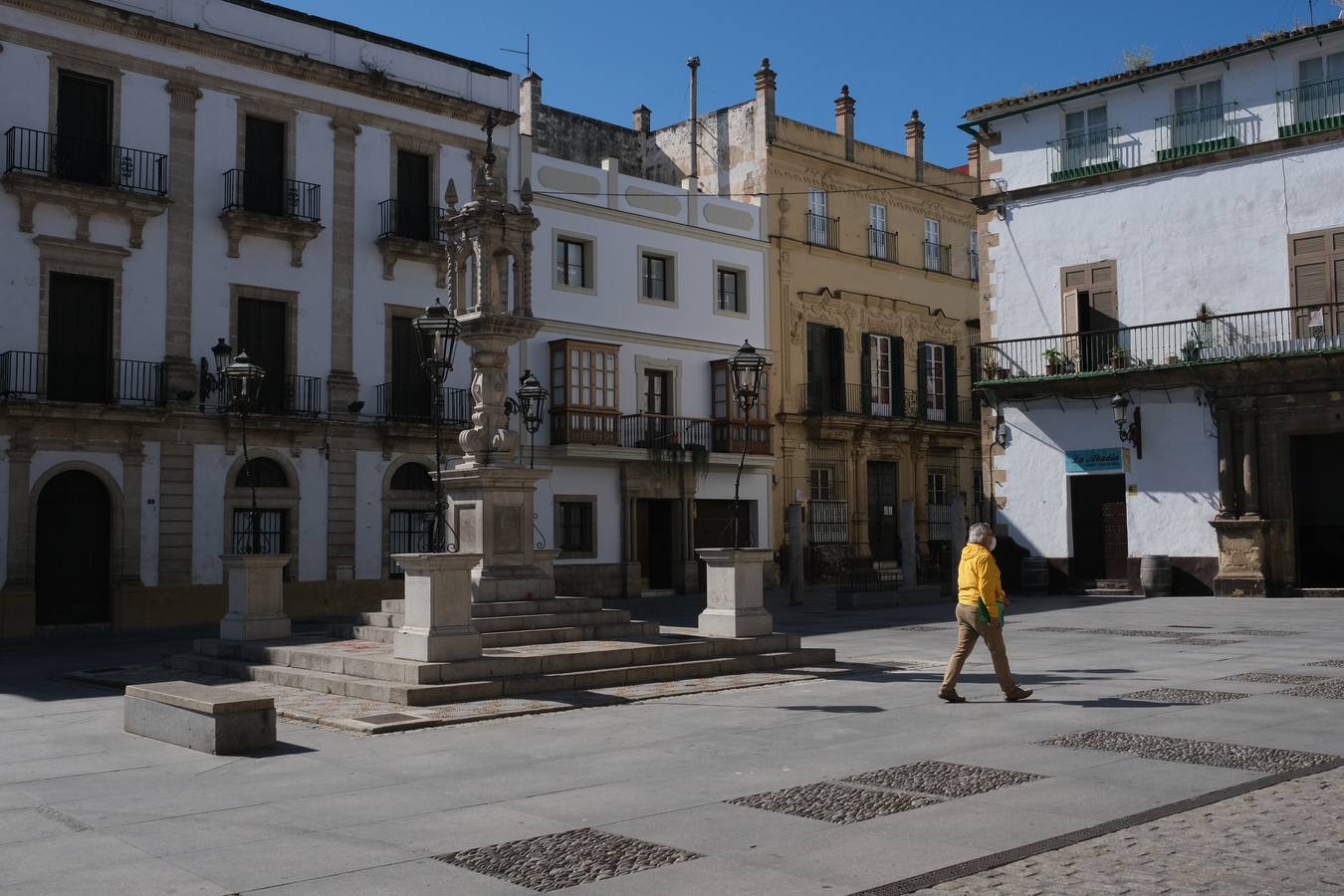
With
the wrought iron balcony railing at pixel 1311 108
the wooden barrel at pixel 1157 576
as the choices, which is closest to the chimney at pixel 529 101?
the wrought iron balcony railing at pixel 1311 108

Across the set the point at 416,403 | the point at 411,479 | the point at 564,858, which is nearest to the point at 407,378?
the point at 416,403

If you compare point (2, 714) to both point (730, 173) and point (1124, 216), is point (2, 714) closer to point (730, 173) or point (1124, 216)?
point (1124, 216)

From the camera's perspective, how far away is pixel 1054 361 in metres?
26.8

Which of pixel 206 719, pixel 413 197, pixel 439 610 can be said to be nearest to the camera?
pixel 206 719

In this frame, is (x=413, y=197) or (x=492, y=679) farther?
(x=413, y=197)

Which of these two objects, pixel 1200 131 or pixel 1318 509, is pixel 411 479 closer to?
pixel 1200 131

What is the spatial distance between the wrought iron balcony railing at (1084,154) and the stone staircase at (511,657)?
16.7m

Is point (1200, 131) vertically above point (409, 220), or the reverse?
point (1200, 131)

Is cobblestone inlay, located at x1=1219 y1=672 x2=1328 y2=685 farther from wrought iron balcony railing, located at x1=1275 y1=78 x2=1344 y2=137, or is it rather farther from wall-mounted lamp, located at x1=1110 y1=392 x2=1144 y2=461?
wrought iron balcony railing, located at x1=1275 y1=78 x2=1344 y2=137

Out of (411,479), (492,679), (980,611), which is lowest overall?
(492,679)

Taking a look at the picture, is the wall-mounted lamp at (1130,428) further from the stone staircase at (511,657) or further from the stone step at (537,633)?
the stone step at (537,633)

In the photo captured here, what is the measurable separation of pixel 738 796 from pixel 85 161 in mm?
20495

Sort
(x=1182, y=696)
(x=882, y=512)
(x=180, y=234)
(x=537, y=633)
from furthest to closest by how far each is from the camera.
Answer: (x=882, y=512), (x=180, y=234), (x=537, y=633), (x=1182, y=696)

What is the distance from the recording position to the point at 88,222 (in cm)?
2278
